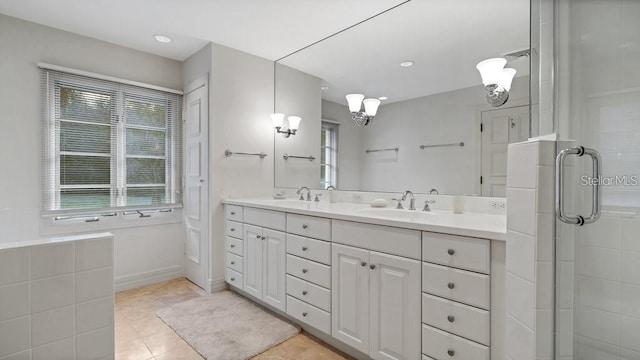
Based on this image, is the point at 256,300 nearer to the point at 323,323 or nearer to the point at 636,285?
the point at 323,323

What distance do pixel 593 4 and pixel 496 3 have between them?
0.80 metres

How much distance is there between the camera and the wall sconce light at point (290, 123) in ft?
10.1

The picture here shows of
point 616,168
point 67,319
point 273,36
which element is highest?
point 273,36

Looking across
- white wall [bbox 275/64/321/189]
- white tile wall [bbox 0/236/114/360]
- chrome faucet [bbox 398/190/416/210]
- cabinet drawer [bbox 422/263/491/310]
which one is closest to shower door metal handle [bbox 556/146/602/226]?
cabinet drawer [bbox 422/263/491/310]

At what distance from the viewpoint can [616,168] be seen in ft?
3.17

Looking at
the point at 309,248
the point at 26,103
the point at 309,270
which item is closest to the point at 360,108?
the point at 309,248

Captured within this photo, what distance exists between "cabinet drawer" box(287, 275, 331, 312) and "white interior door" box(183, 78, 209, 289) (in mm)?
1210

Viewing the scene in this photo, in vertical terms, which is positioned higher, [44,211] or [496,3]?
[496,3]

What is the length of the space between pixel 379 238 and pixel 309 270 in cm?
62

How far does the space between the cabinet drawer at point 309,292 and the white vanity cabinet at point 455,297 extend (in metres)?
0.65

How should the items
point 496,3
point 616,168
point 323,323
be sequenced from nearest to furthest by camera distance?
point 616,168 → point 496,3 → point 323,323

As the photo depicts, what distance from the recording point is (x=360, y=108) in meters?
2.44

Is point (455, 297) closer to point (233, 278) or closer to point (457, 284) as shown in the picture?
point (457, 284)

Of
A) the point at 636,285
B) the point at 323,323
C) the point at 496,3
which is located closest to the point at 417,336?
the point at 323,323
